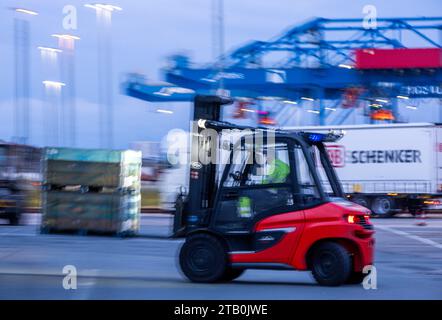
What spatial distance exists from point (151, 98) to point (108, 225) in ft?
56.6

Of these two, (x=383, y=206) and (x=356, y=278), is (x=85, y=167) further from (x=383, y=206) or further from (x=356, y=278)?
(x=383, y=206)

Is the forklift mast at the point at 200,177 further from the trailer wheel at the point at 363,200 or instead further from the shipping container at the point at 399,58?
the shipping container at the point at 399,58

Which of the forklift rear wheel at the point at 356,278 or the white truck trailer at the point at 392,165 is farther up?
the white truck trailer at the point at 392,165

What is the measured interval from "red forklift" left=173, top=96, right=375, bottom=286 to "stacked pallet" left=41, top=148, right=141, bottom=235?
373 inches

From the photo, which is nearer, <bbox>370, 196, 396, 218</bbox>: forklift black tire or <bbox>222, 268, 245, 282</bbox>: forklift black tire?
<bbox>222, 268, 245, 282</bbox>: forklift black tire

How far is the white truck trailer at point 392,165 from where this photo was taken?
105 ft

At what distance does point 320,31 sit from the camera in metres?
35.6

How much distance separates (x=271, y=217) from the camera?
11.0 meters

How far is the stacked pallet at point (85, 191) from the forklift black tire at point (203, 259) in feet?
31.5

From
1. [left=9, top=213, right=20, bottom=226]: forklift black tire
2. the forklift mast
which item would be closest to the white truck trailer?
[left=9, top=213, right=20, bottom=226]: forklift black tire

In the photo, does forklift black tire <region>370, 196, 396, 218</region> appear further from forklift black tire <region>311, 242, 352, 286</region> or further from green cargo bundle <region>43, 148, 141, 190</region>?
forklift black tire <region>311, 242, 352, 286</region>

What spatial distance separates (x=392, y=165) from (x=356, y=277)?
21941 millimetres

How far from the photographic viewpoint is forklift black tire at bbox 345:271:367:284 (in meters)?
11.3

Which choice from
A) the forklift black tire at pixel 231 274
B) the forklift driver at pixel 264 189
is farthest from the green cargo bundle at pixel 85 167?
the forklift driver at pixel 264 189
